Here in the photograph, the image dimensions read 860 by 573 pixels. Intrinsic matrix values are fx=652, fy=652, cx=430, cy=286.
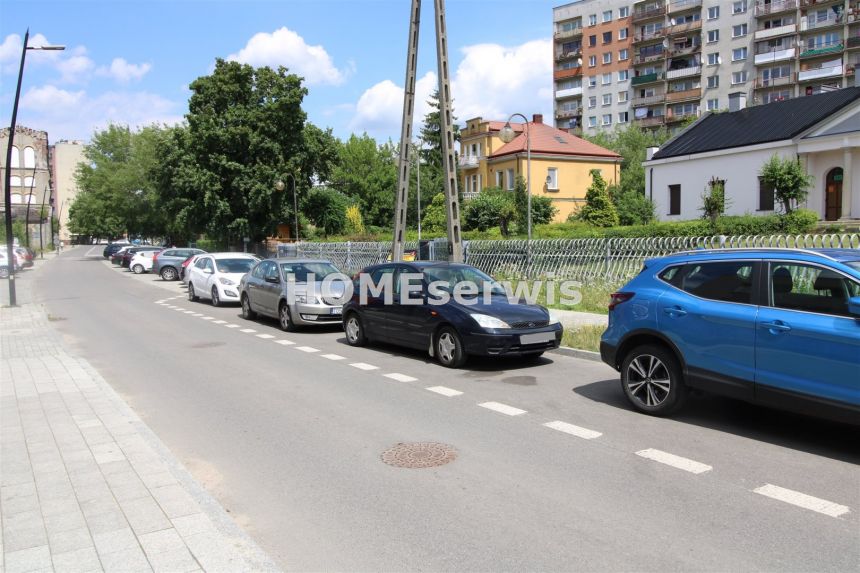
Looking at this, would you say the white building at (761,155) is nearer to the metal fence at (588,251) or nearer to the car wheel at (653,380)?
the metal fence at (588,251)

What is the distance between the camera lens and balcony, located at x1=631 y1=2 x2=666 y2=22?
74.8 metres

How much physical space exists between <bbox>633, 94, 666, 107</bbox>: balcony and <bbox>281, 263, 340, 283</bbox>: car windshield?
69.6m

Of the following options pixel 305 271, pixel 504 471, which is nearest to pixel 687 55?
pixel 305 271

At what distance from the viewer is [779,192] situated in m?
28.9

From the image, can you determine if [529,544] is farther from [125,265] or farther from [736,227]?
[125,265]

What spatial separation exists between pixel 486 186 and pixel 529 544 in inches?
2162

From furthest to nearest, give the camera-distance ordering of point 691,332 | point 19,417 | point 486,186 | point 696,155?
point 486,186 < point 696,155 < point 19,417 < point 691,332

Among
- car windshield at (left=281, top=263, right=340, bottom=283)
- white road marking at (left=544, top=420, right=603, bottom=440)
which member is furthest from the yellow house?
white road marking at (left=544, top=420, right=603, bottom=440)

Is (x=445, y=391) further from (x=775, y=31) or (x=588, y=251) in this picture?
(x=775, y=31)

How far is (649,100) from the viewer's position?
76.8m

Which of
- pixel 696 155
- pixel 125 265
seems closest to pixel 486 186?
pixel 696 155

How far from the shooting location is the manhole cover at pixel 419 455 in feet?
18.1

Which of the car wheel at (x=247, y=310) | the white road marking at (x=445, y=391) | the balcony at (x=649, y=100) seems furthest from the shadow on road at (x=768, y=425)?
the balcony at (x=649, y=100)

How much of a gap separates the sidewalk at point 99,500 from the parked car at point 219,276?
40.3 feet
